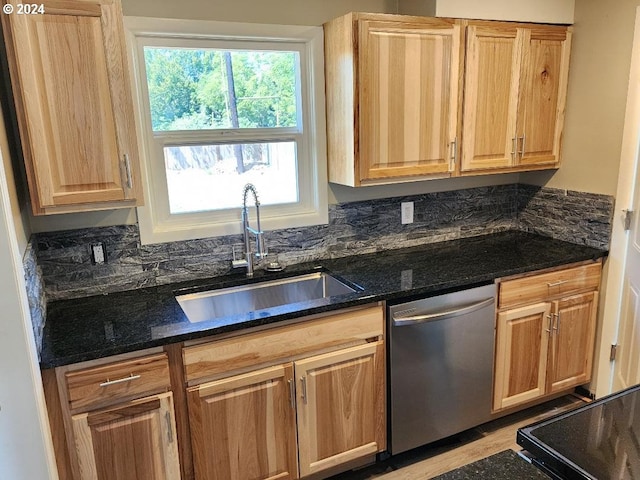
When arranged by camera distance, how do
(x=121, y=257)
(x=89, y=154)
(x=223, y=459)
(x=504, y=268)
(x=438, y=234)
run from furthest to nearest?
(x=438, y=234) → (x=504, y=268) → (x=121, y=257) → (x=223, y=459) → (x=89, y=154)

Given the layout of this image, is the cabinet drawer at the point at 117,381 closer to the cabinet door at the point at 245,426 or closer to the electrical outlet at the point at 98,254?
the cabinet door at the point at 245,426

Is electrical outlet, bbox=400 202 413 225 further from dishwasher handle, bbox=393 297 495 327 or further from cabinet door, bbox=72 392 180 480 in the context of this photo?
cabinet door, bbox=72 392 180 480

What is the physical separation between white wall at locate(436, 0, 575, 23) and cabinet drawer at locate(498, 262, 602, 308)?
1312 millimetres

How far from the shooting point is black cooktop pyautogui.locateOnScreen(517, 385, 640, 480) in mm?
909

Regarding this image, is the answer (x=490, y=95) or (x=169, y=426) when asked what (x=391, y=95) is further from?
(x=169, y=426)

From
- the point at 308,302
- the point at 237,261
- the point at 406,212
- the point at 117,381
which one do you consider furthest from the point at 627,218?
the point at 117,381

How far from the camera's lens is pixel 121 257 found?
222 centimetres

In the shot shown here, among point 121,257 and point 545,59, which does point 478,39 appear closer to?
point 545,59

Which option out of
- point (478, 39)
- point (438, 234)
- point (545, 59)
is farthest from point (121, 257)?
point (545, 59)

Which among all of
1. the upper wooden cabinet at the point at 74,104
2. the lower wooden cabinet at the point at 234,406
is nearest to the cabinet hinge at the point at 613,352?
the lower wooden cabinet at the point at 234,406

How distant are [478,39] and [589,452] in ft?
6.66

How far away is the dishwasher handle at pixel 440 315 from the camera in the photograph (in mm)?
2137

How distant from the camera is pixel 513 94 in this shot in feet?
8.34

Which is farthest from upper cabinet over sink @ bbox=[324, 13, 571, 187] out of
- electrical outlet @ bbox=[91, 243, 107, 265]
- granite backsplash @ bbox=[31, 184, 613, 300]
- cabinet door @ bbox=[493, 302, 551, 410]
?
electrical outlet @ bbox=[91, 243, 107, 265]
